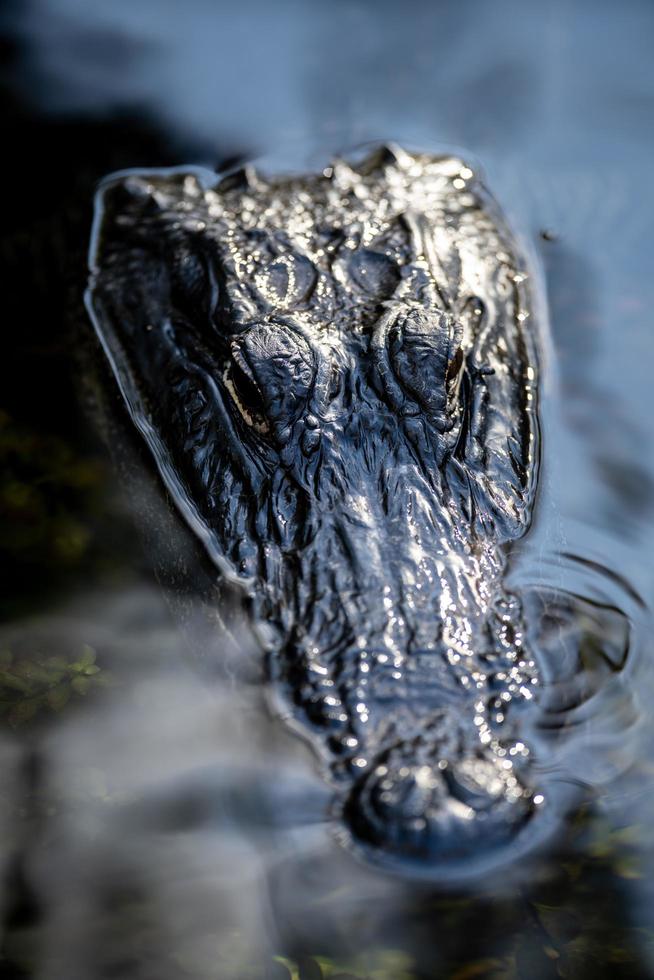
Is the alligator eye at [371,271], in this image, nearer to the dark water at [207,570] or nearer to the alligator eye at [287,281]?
the alligator eye at [287,281]

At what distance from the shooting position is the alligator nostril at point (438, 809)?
2434 millimetres

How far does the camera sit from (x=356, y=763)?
257cm

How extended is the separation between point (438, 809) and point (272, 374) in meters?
1.52

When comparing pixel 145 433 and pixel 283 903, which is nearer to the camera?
pixel 283 903

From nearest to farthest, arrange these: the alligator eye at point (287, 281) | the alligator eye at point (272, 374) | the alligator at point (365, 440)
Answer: the alligator at point (365, 440) → the alligator eye at point (272, 374) → the alligator eye at point (287, 281)

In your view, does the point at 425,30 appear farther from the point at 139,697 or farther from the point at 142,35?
the point at 139,697

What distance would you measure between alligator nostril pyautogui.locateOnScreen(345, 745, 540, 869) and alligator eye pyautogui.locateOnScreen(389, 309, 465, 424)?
4.16ft

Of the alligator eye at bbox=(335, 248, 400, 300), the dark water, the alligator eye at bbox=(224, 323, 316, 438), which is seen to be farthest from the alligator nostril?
the alligator eye at bbox=(335, 248, 400, 300)

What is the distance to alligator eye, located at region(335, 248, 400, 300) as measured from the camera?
385 centimetres

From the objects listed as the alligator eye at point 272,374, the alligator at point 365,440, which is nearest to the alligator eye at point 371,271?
the alligator at point 365,440

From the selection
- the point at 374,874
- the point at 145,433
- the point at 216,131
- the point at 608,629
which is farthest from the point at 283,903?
the point at 216,131

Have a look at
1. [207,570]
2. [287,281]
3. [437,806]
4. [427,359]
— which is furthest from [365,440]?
[437,806]

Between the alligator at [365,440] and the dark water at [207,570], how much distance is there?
0.13 m

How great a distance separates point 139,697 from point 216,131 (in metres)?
3.21
